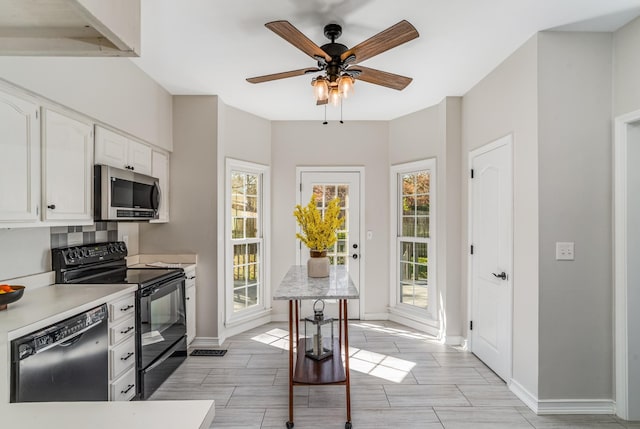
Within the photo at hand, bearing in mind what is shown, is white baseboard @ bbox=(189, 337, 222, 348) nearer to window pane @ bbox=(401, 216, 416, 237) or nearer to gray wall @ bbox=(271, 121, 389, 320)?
gray wall @ bbox=(271, 121, 389, 320)

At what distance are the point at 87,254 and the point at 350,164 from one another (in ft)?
10.3

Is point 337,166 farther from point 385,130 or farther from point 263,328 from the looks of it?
point 263,328

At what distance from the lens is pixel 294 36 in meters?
2.00

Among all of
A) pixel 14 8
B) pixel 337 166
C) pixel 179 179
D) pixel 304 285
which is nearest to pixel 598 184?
pixel 304 285

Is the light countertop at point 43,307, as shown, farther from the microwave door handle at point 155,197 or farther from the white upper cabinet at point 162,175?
the white upper cabinet at point 162,175

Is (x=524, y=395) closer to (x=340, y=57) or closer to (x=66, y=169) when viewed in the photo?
(x=340, y=57)

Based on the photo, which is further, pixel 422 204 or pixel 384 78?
pixel 422 204

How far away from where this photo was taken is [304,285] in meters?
2.47

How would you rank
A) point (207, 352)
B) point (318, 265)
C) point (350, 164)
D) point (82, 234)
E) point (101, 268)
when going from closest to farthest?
point (318, 265)
point (82, 234)
point (101, 268)
point (207, 352)
point (350, 164)

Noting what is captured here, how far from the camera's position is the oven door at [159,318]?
2.59 meters

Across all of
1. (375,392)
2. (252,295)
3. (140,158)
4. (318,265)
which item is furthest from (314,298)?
(252,295)

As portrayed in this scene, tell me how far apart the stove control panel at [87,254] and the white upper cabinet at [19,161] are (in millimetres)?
557

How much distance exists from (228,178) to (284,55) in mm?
1674

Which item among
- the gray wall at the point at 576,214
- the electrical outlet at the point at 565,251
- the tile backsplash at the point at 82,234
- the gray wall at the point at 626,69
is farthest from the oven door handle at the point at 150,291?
the gray wall at the point at 626,69
